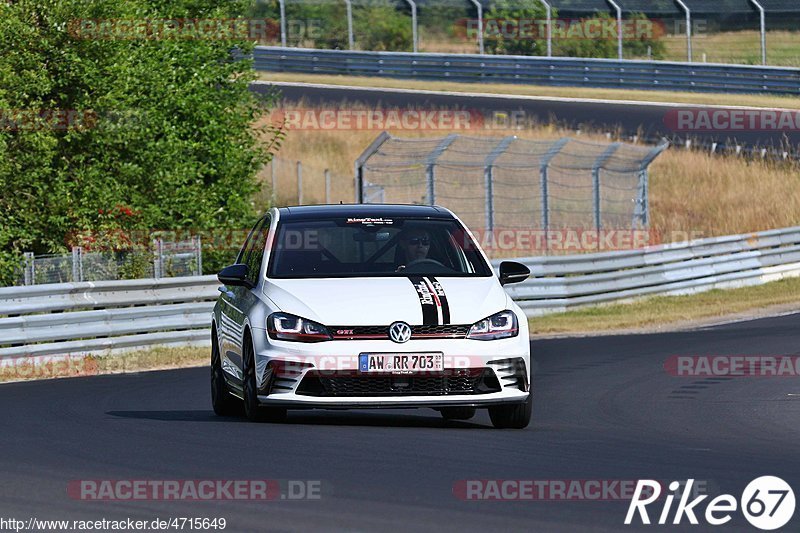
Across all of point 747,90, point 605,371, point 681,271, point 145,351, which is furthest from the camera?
point 747,90

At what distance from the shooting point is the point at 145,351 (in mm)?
19312

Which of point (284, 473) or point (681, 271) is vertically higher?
point (284, 473)

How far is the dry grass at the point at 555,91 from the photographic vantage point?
44375 mm

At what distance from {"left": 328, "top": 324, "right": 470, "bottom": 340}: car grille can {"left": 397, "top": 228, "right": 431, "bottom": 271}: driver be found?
1.02m

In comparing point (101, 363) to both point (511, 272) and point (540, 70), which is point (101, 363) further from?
point (540, 70)

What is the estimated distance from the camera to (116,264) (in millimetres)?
22031

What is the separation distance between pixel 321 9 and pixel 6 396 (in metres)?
41.0

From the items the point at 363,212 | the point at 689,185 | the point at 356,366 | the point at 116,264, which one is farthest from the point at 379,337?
the point at 689,185

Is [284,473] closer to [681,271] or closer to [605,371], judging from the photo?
[605,371]

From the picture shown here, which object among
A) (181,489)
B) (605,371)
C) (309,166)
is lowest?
(309,166)

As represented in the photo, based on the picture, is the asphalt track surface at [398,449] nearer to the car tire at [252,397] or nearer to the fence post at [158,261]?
the car tire at [252,397]

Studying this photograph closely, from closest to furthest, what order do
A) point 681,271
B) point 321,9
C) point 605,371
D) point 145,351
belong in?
point 605,371, point 145,351, point 681,271, point 321,9

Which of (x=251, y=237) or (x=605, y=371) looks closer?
(x=251, y=237)

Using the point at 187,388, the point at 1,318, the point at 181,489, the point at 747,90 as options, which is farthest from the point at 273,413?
the point at 747,90
